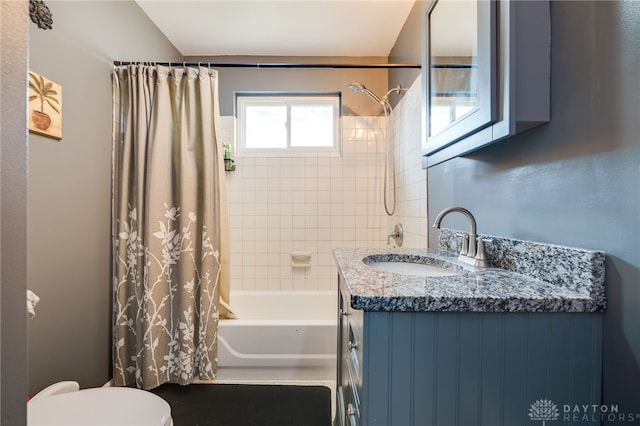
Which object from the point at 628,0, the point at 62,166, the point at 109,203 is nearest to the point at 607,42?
the point at 628,0

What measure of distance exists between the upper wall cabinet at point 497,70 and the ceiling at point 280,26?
1222 millimetres

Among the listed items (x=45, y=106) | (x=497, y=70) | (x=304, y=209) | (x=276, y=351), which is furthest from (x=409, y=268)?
(x=45, y=106)

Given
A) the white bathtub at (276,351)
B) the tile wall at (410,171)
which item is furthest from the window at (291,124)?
the white bathtub at (276,351)

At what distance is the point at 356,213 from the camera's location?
2.59 metres

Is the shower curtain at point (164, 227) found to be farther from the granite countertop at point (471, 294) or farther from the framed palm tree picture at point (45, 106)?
the granite countertop at point (471, 294)

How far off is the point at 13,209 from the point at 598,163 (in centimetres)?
99

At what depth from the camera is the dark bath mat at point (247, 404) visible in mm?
1475

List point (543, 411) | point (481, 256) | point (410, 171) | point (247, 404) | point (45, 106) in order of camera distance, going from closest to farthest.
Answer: point (543, 411) → point (481, 256) → point (45, 106) → point (247, 404) → point (410, 171)

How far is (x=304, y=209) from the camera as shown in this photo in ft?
8.46

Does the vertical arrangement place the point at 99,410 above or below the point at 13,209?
below

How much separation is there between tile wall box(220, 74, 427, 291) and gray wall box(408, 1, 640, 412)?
69.3 inches

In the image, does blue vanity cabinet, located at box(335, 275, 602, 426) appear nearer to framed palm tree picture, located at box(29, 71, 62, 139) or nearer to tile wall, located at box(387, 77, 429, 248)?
tile wall, located at box(387, 77, 429, 248)

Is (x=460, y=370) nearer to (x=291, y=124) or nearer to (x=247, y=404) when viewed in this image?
(x=247, y=404)

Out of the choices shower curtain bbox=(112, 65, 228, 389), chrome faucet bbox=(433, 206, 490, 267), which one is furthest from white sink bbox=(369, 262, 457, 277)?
shower curtain bbox=(112, 65, 228, 389)
